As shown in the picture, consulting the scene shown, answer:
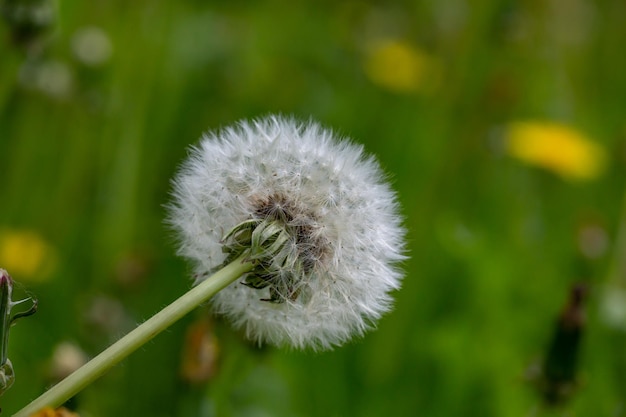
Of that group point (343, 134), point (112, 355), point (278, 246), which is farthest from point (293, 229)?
point (343, 134)

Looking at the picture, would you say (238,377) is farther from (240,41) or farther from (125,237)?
(240,41)

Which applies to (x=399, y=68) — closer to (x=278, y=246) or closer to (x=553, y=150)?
(x=553, y=150)

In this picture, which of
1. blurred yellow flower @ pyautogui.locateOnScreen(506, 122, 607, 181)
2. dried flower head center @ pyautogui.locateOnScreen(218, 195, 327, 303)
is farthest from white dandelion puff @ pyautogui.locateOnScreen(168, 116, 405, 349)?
blurred yellow flower @ pyautogui.locateOnScreen(506, 122, 607, 181)

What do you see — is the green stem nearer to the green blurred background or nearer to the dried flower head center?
the dried flower head center

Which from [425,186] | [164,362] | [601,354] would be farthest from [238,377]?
[425,186]

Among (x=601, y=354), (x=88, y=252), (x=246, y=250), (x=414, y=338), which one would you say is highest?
(x=246, y=250)

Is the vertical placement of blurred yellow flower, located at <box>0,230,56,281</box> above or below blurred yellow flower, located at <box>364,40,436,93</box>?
below

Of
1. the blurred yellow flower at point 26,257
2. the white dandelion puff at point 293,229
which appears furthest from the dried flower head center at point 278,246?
the blurred yellow flower at point 26,257
